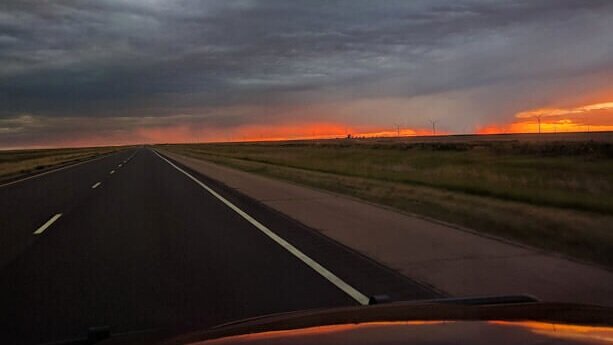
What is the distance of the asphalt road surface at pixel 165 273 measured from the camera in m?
5.94

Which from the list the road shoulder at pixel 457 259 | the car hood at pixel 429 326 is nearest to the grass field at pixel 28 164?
the road shoulder at pixel 457 259

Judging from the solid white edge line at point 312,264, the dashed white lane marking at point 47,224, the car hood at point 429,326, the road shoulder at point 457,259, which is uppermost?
the car hood at point 429,326

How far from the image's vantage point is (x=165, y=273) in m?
7.91

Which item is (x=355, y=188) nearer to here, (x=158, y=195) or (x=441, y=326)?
(x=158, y=195)

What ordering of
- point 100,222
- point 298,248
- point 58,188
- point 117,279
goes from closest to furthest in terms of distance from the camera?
1. point 117,279
2. point 298,248
3. point 100,222
4. point 58,188

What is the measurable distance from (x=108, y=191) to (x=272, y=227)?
11.3m

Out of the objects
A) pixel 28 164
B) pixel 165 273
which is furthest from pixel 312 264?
pixel 28 164

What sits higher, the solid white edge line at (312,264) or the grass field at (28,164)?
the grass field at (28,164)

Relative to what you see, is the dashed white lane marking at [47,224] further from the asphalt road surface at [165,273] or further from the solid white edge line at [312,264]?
the solid white edge line at [312,264]

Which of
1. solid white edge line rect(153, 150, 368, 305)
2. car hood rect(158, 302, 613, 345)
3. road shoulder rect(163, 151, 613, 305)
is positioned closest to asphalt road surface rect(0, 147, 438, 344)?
solid white edge line rect(153, 150, 368, 305)

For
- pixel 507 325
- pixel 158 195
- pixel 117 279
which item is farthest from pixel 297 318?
pixel 158 195

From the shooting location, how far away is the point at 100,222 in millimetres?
13172

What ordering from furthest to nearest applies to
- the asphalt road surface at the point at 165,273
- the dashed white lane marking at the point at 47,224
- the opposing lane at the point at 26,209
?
the dashed white lane marking at the point at 47,224 < the opposing lane at the point at 26,209 < the asphalt road surface at the point at 165,273

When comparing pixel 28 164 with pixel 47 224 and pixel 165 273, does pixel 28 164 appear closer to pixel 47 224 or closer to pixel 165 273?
pixel 47 224
